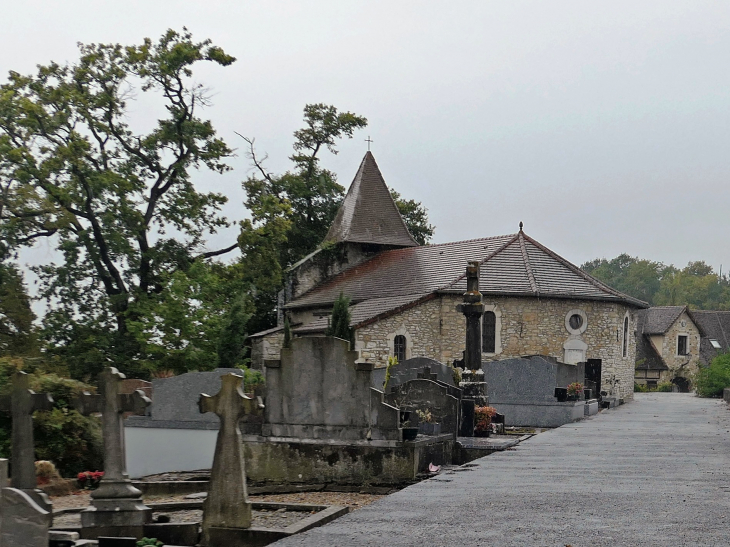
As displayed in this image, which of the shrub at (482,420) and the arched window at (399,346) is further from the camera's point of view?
the arched window at (399,346)

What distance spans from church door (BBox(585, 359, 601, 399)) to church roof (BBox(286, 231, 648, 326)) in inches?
93.6

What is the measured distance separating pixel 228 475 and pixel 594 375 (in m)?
27.6

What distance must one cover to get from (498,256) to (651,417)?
13.9 metres

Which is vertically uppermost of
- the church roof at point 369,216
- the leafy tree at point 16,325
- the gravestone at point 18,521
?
the church roof at point 369,216

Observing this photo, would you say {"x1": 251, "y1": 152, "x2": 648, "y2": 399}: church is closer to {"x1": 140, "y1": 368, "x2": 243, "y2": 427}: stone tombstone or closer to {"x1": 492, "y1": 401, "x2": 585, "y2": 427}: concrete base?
{"x1": 492, "y1": 401, "x2": 585, "y2": 427}: concrete base

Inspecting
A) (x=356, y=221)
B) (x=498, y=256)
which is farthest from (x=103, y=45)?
(x=498, y=256)

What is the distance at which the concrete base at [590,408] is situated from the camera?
23.1 metres

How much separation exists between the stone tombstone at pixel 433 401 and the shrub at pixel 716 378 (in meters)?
25.8

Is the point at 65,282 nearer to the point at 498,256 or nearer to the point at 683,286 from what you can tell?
the point at 498,256

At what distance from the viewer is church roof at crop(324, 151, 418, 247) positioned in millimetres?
43875

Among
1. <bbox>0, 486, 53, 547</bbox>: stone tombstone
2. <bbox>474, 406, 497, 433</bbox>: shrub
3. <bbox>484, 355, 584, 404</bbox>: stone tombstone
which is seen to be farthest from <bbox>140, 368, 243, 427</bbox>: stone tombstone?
<bbox>0, 486, 53, 547</bbox>: stone tombstone

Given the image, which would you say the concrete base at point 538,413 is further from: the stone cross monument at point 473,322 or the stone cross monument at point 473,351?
the stone cross monument at point 473,322

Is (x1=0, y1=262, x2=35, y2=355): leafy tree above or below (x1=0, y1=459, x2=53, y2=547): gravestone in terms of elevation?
above

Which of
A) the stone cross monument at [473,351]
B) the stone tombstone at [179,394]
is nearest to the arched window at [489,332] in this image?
the stone cross monument at [473,351]
